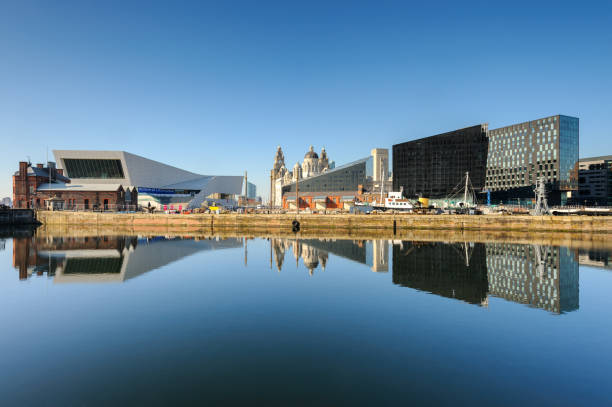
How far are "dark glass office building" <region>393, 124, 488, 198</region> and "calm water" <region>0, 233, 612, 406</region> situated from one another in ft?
290

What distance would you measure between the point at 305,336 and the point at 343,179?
352 ft

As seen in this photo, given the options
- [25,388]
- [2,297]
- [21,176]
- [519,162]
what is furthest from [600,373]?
[519,162]

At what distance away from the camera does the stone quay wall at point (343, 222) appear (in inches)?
2090

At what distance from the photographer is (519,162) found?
365ft

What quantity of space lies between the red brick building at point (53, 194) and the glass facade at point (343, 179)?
63.6 m

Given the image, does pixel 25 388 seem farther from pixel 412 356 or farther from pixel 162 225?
pixel 162 225

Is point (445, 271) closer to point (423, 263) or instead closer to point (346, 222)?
point (423, 263)

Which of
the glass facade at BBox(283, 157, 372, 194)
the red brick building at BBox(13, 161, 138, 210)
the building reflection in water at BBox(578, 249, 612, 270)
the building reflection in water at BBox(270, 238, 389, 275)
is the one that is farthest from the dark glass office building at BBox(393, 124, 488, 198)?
the red brick building at BBox(13, 161, 138, 210)

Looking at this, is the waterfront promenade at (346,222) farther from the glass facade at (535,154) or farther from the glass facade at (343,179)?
the glass facade at (535,154)

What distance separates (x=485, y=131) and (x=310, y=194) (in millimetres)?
59685

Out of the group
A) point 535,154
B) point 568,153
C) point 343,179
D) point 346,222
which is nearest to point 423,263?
point 346,222

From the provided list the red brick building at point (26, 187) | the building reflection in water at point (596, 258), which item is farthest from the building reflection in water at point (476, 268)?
the red brick building at point (26, 187)

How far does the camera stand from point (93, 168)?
8469 centimetres

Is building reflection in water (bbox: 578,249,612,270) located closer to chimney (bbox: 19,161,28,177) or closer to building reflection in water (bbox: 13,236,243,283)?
building reflection in water (bbox: 13,236,243,283)
